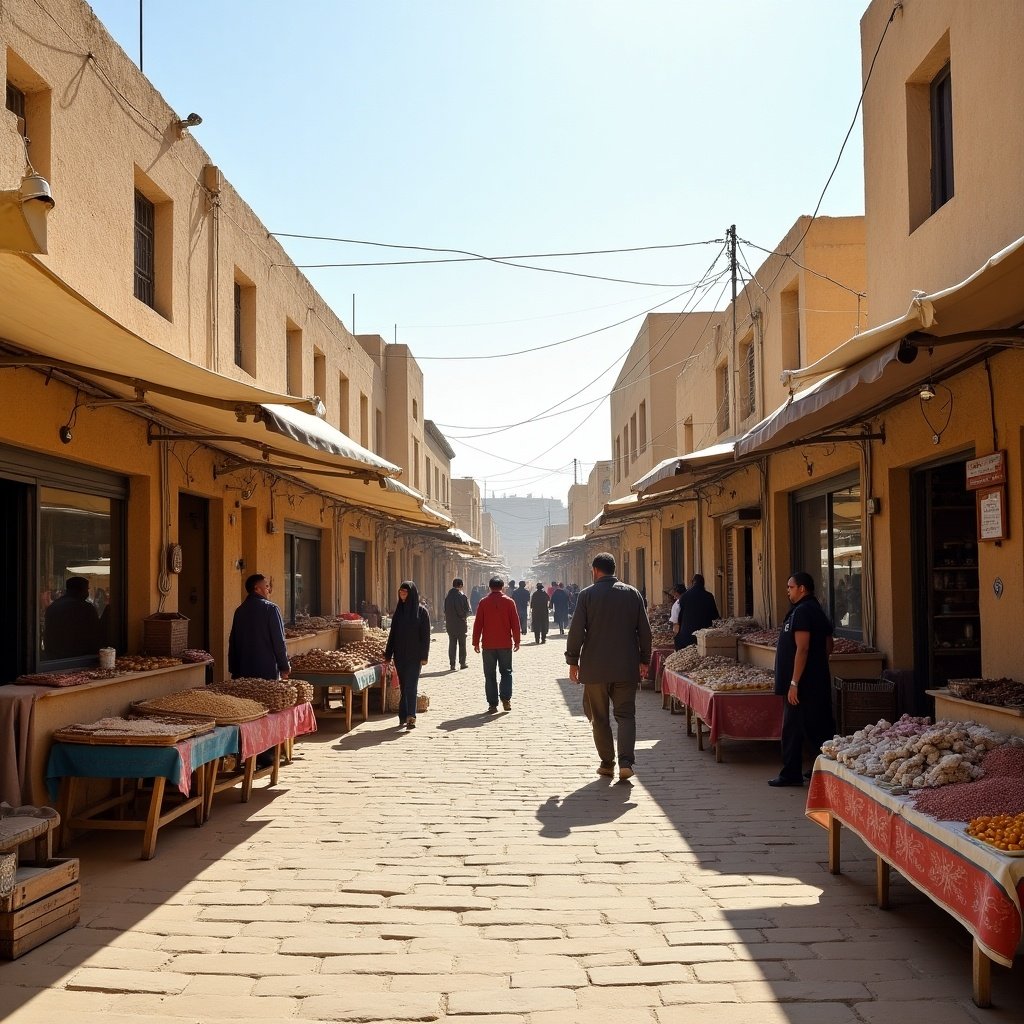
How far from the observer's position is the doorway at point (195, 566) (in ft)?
37.1

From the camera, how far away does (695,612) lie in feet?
46.4

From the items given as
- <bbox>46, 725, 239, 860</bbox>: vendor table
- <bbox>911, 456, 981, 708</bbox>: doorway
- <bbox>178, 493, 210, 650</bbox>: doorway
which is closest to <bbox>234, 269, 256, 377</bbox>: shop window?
<bbox>178, 493, 210, 650</bbox>: doorway

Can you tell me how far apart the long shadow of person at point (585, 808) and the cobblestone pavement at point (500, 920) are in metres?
0.03

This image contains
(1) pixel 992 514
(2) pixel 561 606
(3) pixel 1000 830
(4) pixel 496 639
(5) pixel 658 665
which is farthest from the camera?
(2) pixel 561 606

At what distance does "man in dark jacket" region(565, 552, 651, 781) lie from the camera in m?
8.73

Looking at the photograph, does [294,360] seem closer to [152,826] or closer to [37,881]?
[152,826]

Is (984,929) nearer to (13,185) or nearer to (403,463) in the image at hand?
(13,185)

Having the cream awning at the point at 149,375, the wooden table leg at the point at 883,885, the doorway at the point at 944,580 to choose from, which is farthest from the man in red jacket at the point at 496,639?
the wooden table leg at the point at 883,885

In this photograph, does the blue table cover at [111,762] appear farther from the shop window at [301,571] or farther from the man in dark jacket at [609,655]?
the shop window at [301,571]

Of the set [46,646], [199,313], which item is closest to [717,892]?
[46,646]

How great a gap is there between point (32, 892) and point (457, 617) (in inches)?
575

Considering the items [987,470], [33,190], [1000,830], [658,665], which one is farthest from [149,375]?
[658,665]

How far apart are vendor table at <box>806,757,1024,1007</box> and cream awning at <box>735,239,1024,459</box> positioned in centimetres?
228

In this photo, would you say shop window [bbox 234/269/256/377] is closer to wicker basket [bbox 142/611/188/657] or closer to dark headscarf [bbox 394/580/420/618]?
dark headscarf [bbox 394/580/420/618]
